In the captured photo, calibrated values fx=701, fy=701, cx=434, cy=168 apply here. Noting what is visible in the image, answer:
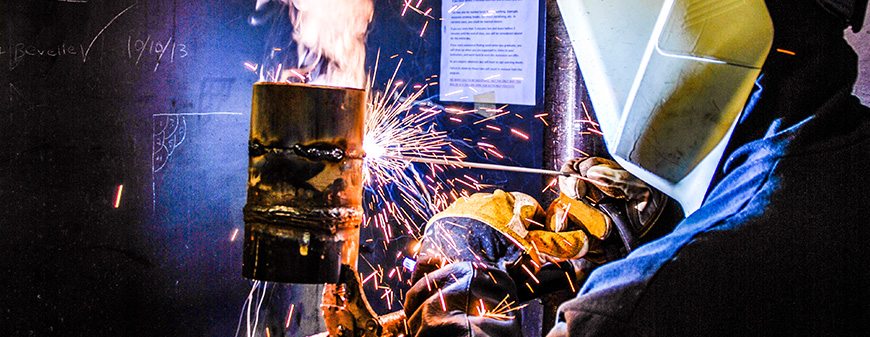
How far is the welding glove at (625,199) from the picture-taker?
258 cm

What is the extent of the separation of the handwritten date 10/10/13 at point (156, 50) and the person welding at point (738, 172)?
1.47m

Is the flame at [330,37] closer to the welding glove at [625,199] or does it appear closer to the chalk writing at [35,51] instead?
the chalk writing at [35,51]

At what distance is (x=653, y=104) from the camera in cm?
156

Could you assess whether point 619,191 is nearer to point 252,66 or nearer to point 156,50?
point 252,66

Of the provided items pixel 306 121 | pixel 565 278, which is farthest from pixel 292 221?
pixel 565 278

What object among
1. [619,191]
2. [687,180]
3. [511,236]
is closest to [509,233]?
[511,236]

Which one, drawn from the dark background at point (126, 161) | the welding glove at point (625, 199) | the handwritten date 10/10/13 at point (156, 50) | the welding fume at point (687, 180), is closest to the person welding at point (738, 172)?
the welding fume at point (687, 180)

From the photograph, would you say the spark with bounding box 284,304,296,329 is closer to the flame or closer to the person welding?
the flame

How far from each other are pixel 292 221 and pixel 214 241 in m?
1.45

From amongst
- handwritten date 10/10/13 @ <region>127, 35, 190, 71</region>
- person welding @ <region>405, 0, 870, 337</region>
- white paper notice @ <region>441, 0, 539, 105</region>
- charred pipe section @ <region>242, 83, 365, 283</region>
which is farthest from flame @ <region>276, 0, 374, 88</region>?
person welding @ <region>405, 0, 870, 337</region>

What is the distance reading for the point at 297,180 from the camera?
5.55ft

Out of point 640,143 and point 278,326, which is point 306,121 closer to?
point 640,143

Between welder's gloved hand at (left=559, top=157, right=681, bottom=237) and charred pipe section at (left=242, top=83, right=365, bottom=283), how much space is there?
114 cm

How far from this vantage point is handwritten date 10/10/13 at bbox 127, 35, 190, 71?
8.34ft
